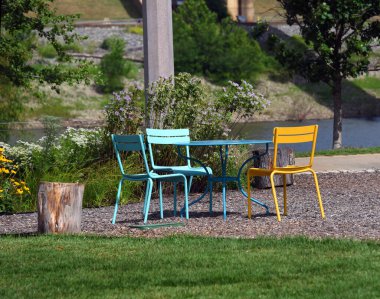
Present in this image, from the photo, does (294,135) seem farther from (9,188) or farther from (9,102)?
(9,102)

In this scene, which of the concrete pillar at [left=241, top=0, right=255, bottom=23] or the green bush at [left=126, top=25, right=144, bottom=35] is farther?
the concrete pillar at [left=241, top=0, right=255, bottom=23]

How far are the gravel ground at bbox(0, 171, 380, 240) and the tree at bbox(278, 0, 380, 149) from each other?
9729 millimetres

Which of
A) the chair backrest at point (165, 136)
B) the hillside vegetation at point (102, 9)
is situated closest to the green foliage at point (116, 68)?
the hillside vegetation at point (102, 9)

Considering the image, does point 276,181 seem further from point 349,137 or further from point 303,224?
point 349,137

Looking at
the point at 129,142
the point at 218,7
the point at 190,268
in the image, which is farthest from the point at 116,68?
the point at 190,268

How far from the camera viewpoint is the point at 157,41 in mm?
15844

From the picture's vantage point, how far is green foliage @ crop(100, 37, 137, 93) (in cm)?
7031

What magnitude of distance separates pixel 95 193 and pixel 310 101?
5970 cm

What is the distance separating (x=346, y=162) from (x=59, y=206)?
885cm

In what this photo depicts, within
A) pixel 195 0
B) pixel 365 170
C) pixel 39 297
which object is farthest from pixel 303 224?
pixel 195 0

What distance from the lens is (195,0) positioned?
8388cm

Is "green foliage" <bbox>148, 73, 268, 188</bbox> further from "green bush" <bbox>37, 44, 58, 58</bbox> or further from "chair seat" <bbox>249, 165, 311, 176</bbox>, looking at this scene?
"green bush" <bbox>37, 44, 58, 58</bbox>

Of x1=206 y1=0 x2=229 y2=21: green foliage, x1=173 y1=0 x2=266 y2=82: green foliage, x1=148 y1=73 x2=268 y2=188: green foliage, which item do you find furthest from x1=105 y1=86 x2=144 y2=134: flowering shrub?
x1=206 y1=0 x2=229 y2=21: green foliage

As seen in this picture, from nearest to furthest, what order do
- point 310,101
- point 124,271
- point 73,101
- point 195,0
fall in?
point 124,271, point 73,101, point 310,101, point 195,0
